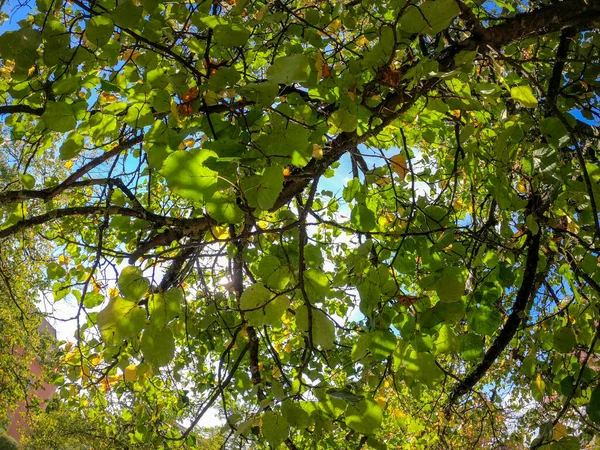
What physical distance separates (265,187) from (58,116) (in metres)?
0.55

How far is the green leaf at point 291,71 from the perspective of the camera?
0.70 meters

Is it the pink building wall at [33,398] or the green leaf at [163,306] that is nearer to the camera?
the green leaf at [163,306]

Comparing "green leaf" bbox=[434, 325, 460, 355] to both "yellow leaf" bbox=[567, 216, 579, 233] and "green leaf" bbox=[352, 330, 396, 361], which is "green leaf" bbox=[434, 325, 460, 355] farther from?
"yellow leaf" bbox=[567, 216, 579, 233]

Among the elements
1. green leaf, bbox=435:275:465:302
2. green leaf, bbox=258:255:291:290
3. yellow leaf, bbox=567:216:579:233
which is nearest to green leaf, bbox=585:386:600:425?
green leaf, bbox=435:275:465:302

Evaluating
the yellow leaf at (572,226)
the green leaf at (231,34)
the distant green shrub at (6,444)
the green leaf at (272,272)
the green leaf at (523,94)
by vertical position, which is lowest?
the distant green shrub at (6,444)

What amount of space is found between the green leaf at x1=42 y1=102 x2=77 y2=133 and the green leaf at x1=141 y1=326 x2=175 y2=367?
0.48 metres

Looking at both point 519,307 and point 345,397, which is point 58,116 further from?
point 519,307

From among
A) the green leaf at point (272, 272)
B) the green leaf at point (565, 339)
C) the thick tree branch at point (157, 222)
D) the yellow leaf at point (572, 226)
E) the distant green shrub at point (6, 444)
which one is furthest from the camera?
the distant green shrub at point (6, 444)

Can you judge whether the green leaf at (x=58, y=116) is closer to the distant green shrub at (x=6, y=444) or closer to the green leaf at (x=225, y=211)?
the green leaf at (x=225, y=211)

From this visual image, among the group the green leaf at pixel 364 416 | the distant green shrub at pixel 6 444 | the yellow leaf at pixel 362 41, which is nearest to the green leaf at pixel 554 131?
the green leaf at pixel 364 416

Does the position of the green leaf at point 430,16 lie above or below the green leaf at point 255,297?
above

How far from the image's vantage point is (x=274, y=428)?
2.69 ft

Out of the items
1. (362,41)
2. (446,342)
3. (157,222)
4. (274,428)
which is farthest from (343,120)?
(362,41)

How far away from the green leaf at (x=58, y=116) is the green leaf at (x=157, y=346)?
0.48 meters
